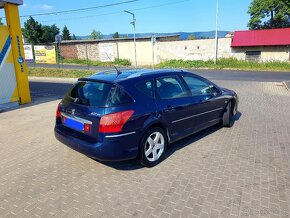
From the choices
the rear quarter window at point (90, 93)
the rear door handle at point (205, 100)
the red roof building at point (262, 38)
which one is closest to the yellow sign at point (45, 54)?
the red roof building at point (262, 38)

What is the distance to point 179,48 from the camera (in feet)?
99.0

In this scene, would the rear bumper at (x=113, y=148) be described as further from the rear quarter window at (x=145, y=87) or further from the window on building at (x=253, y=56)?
the window on building at (x=253, y=56)

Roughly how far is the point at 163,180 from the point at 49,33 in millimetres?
59026

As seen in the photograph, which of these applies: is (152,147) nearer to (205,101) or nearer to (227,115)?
(205,101)

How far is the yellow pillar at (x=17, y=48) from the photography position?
27.9 feet

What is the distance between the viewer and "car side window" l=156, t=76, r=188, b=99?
13.8 feet

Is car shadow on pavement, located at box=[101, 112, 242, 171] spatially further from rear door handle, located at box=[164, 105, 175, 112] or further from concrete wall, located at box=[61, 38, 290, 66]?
concrete wall, located at box=[61, 38, 290, 66]

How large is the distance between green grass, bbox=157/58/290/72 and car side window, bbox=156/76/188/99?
2163 centimetres

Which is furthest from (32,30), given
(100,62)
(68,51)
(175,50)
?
(175,50)

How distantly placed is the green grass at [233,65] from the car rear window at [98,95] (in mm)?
22830

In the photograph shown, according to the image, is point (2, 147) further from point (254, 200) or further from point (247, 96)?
point (247, 96)

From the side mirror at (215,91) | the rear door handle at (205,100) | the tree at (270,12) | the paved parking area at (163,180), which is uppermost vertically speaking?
the tree at (270,12)

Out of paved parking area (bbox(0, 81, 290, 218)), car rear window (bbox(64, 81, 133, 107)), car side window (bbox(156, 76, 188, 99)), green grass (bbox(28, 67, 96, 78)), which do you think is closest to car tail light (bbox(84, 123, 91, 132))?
car rear window (bbox(64, 81, 133, 107))

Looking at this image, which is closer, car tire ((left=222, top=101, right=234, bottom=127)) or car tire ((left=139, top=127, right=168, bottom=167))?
car tire ((left=139, top=127, right=168, bottom=167))
